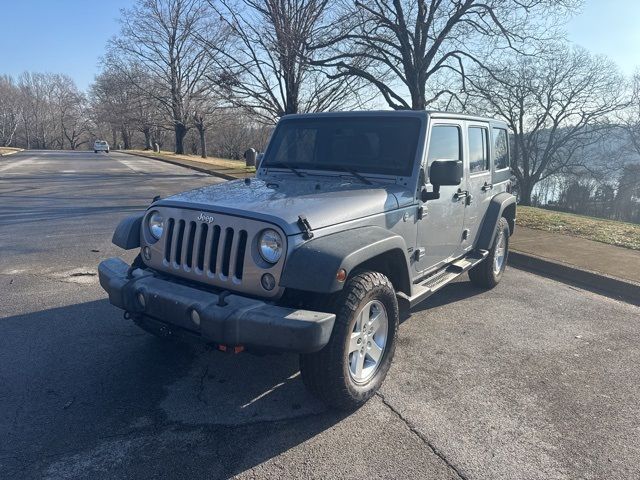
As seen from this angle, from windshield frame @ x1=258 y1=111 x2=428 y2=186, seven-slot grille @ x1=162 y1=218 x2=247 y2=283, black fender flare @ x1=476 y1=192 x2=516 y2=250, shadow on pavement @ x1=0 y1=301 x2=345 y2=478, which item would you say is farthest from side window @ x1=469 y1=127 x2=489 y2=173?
seven-slot grille @ x1=162 y1=218 x2=247 y2=283

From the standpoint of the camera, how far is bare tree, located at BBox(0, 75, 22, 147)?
286ft

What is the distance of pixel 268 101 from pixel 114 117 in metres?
37.0

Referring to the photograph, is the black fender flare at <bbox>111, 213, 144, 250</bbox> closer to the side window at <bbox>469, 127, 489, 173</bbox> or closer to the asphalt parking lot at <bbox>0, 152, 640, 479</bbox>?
the asphalt parking lot at <bbox>0, 152, 640, 479</bbox>

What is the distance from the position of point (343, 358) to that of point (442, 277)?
6.28 ft

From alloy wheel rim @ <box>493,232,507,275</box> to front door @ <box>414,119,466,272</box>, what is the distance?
116cm

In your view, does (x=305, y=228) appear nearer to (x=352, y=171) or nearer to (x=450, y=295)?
(x=352, y=171)

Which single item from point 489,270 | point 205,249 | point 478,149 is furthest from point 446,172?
point 489,270

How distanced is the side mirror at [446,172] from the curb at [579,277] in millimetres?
3366

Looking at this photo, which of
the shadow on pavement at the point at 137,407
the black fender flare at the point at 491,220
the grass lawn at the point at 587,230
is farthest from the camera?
the grass lawn at the point at 587,230

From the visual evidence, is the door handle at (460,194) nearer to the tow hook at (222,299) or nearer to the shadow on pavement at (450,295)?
the shadow on pavement at (450,295)

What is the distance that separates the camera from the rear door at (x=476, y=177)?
499cm

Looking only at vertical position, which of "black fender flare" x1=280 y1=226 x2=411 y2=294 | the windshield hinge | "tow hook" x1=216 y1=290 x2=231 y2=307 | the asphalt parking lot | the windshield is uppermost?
the windshield

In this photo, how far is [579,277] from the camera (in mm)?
6387

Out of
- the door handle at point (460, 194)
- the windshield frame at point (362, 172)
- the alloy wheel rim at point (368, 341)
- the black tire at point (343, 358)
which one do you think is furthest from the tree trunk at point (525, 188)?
the black tire at point (343, 358)
